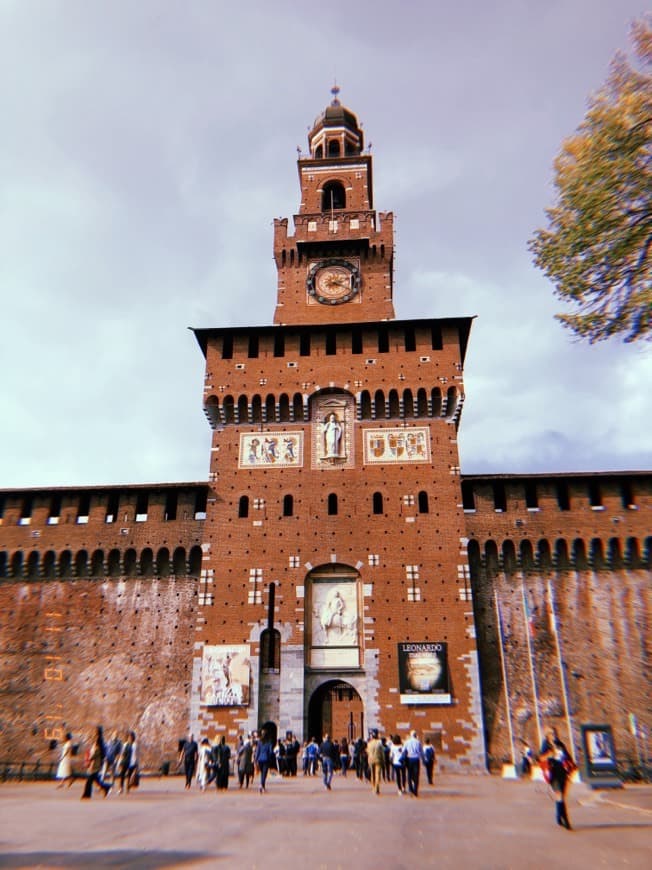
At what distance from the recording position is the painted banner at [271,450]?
1214 inches

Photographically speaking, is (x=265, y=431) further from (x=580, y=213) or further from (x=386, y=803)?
(x=580, y=213)

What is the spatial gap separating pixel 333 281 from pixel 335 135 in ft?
41.2

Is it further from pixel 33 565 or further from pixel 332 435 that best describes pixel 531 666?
pixel 33 565

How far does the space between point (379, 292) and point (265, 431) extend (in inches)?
396

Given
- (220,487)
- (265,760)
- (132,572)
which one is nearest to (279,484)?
(220,487)

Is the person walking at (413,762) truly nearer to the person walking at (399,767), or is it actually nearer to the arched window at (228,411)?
the person walking at (399,767)

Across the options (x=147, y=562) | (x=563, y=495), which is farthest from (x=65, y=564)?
(x=563, y=495)

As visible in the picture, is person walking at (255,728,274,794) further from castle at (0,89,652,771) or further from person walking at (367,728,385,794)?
castle at (0,89,652,771)

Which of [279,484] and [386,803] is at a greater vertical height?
[279,484]

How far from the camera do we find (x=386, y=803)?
15.9 meters

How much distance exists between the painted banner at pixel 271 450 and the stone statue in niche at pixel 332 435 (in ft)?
3.78

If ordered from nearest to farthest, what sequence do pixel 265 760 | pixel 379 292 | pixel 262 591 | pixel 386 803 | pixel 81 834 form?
1. pixel 81 834
2. pixel 386 803
3. pixel 265 760
4. pixel 262 591
5. pixel 379 292

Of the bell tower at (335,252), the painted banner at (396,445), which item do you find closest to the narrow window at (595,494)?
the painted banner at (396,445)

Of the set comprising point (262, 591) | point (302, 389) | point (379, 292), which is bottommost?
point (262, 591)
